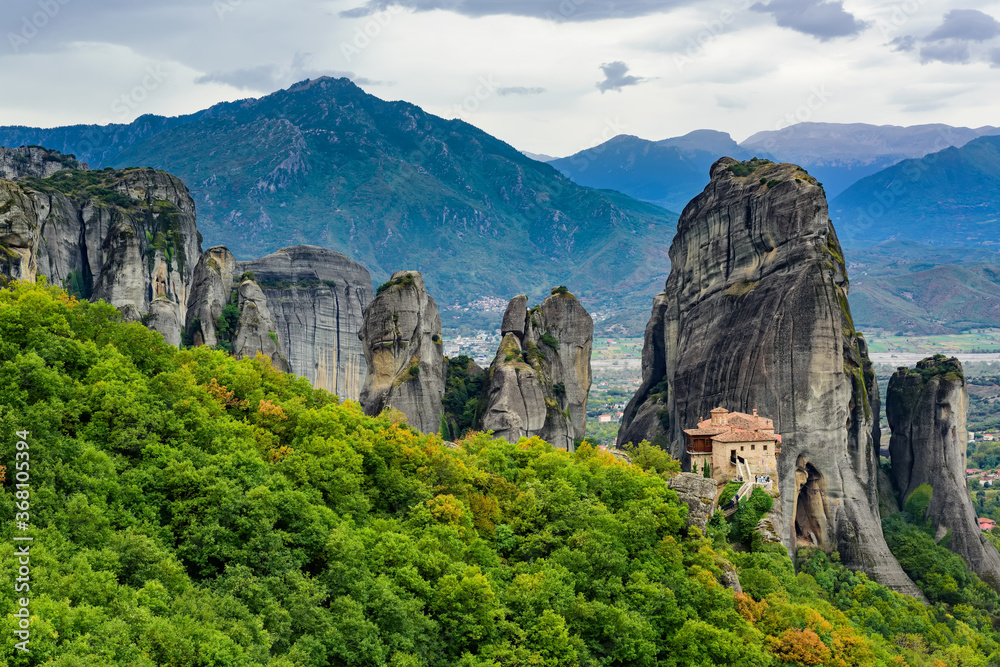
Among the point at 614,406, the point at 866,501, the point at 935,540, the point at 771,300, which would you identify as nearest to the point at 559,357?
the point at 771,300

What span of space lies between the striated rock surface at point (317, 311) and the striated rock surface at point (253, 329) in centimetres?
1634

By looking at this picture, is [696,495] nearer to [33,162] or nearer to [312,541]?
[312,541]

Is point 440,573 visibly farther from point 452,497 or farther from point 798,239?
point 798,239

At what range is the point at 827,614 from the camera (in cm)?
4341

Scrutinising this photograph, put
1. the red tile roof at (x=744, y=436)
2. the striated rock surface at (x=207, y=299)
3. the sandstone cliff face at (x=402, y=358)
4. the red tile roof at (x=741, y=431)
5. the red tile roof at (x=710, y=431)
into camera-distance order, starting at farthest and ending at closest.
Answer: the striated rock surface at (x=207, y=299)
the sandstone cliff face at (x=402, y=358)
the red tile roof at (x=710, y=431)
the red tile roof at (x=741, y=431)
the red tile roof at (x=744, y=436)

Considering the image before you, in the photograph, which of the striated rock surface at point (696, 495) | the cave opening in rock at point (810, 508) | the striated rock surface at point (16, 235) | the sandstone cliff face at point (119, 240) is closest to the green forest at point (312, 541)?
the striated rock surface at point (696, 495)

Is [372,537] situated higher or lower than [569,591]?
higher

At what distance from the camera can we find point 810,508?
59219mm

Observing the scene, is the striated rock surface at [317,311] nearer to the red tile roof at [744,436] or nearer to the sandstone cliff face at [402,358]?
the sandstone cliff face at [402,358]

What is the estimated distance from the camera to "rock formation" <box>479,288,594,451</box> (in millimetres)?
60844

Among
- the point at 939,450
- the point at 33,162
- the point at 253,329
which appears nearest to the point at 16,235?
the point at 253,329

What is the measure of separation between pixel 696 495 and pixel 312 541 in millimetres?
17912

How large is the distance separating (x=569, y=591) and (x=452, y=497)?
592 centimetres

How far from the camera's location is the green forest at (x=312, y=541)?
26406 mm
